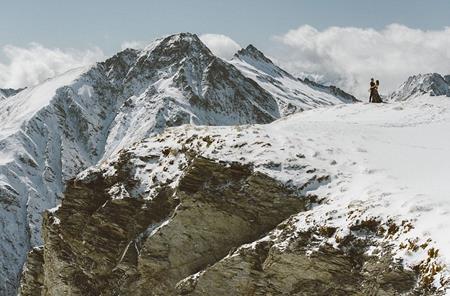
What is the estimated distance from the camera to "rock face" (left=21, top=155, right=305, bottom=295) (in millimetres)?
Answer: 23594

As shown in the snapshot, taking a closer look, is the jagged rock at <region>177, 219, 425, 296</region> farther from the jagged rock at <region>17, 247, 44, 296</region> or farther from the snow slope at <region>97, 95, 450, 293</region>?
the jagged rock at <region>17, 247, 44, 296</region>

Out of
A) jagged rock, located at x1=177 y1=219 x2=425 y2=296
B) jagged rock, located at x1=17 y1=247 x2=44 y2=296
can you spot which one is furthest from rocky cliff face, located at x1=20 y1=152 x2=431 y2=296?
jagged rock, located at x1=17 y1=247 x2=44 y2=296

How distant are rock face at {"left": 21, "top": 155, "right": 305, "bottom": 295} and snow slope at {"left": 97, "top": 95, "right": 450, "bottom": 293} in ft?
3.03

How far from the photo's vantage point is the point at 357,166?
24188 millimetres

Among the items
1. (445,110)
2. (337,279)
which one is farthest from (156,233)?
(445,110)

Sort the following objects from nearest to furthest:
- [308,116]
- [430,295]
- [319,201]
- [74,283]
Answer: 1. [430,295]
2. [319,201]
3. [74,283]
4. [308,116]

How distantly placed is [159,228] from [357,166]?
927 cm

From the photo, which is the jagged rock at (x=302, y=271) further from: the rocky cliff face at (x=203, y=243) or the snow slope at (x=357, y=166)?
the snow slope at (x=357, y=166)

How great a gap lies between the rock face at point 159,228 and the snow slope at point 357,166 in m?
0.93

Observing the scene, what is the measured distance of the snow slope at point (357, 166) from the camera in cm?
1778

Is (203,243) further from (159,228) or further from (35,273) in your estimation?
(35,273)

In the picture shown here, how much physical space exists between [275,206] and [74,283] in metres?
11.0

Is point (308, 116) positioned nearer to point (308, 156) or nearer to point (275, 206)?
point (308, 156)

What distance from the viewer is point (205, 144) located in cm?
2730
